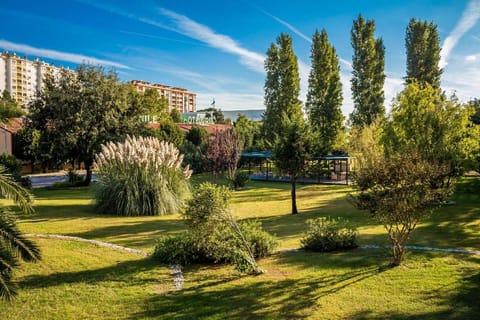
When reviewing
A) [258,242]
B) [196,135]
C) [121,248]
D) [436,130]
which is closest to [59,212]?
[121,248]

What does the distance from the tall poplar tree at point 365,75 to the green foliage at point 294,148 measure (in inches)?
1004

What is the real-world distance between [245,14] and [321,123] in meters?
21.2

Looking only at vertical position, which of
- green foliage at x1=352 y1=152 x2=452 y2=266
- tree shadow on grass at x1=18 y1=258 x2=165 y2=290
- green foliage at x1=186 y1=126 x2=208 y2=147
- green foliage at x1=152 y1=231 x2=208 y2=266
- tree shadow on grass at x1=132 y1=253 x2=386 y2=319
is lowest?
tree shadow on grass at x1=132 y1=253 x2=386 y2=319

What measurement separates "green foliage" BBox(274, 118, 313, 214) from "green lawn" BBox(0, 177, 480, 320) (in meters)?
3.74

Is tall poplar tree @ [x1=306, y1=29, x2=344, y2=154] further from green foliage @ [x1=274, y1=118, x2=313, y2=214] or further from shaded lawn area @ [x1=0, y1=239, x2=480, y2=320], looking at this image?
shaded lawn area @ [x1=0, y1=239, x2=480, y2=320]

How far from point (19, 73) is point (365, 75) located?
3804 inches

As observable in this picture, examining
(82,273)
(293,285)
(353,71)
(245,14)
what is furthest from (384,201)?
(353,71)

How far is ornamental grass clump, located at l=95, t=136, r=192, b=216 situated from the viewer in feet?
45.0

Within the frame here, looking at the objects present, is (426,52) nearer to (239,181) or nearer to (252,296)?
(239,181)

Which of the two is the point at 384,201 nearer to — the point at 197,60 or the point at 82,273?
the point at 82,273

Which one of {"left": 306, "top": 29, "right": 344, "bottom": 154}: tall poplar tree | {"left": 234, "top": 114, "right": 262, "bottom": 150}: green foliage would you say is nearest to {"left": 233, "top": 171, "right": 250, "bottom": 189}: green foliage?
{"left": 306, "top": 29, "right": 344, "bottom": 154}: tall poplar tree

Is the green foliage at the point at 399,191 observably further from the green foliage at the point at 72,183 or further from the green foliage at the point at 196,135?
the green foliage at the point at 196,135

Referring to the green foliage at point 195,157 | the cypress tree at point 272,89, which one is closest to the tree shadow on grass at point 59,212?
the green foliage at point 195,157

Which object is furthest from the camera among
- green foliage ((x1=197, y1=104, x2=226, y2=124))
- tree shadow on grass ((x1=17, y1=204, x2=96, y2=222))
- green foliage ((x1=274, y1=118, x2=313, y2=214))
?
green foliage ((x1=197, y1=104, x2=226, y2=124))
